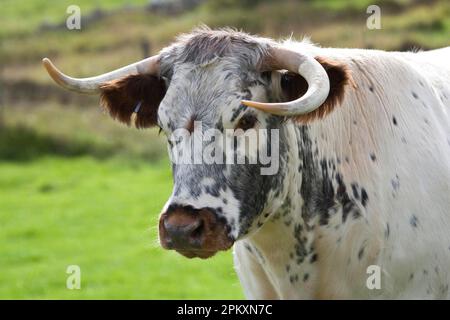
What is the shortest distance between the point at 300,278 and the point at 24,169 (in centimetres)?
1410

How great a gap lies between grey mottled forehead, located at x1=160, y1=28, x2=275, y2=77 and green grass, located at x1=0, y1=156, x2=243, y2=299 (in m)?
3.73

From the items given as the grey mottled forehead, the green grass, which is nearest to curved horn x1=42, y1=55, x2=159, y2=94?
the grey mottled forehead

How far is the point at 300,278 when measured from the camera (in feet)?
21.0

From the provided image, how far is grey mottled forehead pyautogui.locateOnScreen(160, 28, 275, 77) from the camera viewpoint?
603 cm

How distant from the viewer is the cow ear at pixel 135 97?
21.1 ft

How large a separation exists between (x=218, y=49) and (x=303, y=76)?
524mm

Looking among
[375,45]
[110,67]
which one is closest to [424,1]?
[375,45]

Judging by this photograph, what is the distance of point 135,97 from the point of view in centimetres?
655

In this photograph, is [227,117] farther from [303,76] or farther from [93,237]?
[93,237]

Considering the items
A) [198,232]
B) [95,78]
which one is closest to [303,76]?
[198,232]

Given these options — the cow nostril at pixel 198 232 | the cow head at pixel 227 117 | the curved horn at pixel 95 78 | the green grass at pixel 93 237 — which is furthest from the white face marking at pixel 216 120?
the green grass at pixel 93 237
